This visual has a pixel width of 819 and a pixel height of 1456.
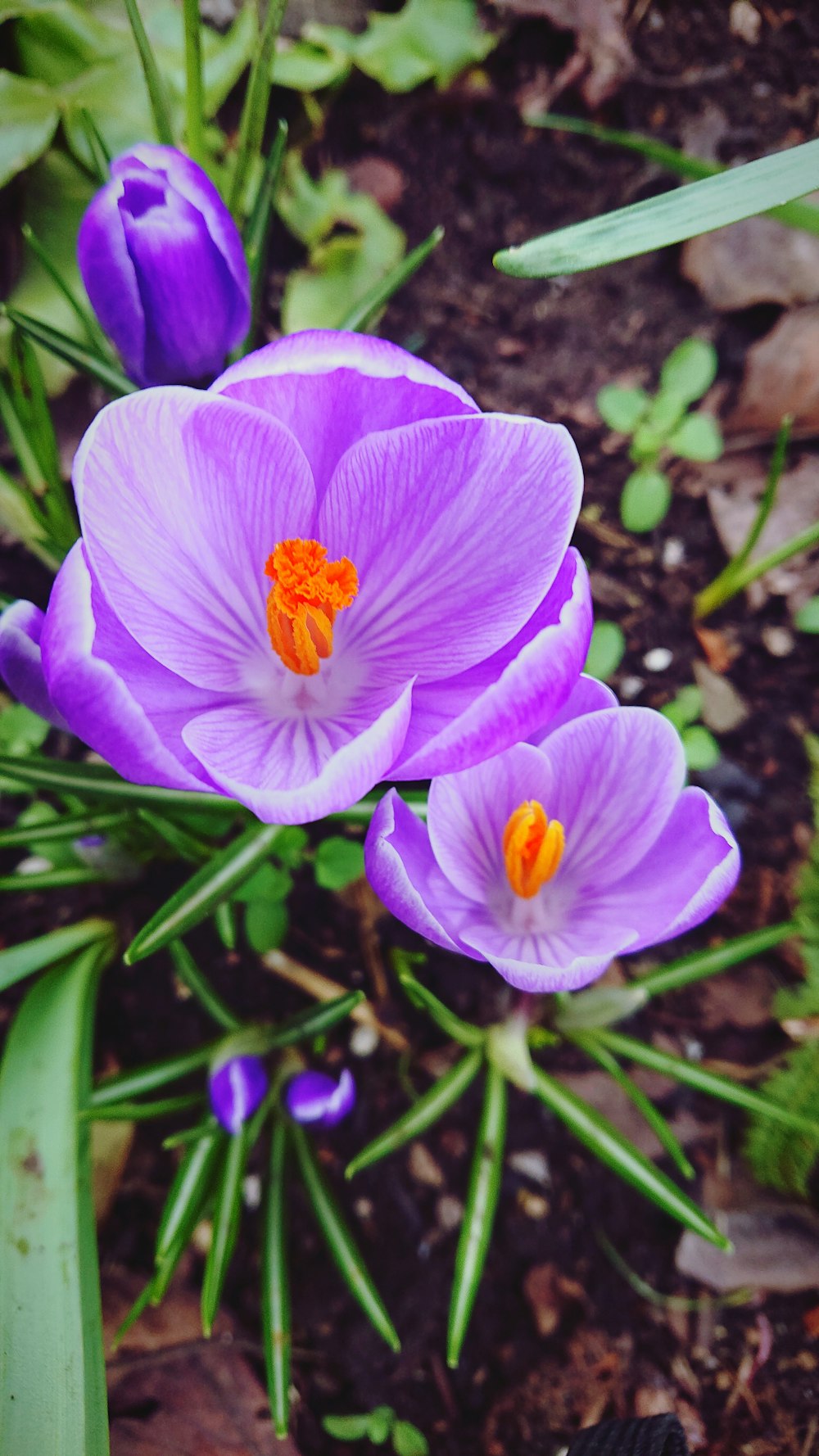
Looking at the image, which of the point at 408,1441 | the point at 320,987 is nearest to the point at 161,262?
the point at 320,987

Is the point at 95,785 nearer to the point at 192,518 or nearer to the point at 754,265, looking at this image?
the point at 192,518

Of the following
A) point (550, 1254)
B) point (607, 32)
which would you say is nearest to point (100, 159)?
point (607, 32)

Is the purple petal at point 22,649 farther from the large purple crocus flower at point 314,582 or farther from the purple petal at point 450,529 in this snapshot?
the purple petal at point 450,529

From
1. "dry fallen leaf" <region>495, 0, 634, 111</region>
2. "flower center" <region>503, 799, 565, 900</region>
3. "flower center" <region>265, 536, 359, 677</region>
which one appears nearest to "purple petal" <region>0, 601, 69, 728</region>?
"flower center" <region>265, 536, 359, 677</region>

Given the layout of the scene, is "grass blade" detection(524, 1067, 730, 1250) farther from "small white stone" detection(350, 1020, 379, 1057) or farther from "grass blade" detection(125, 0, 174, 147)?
"grass blade" detection(125, 0, 174, 147)

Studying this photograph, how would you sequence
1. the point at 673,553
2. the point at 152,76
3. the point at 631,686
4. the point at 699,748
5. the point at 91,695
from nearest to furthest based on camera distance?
the point at 91,695 < the point at 152,76 < the point at 699,748 < the point at 631,686 < the point at 673,553

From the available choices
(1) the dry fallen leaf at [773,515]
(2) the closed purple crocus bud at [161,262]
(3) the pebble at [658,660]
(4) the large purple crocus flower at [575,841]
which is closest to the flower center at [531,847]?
(4) the large purple crocus flower at [575,841]
